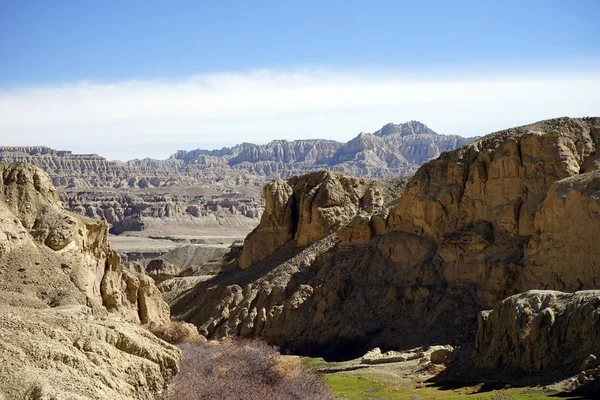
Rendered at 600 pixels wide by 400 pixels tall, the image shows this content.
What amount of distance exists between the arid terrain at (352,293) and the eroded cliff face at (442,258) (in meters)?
0.14

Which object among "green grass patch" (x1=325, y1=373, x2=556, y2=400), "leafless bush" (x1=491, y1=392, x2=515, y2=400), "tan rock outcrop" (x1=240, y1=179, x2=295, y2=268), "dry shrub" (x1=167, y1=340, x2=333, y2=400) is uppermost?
"tan rock outcrop" (x1=240, y1=179, x2=295, y2=268)

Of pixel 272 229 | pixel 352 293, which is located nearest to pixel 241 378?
pixel 352 293

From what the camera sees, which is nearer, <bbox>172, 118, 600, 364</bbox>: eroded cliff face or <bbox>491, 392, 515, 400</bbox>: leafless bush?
<bbox>491, 392, 515, 400</bbox>: leafless bush

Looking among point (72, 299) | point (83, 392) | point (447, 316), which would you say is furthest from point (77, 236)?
point (83, 392)

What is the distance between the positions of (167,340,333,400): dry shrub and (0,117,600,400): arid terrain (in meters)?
0.18

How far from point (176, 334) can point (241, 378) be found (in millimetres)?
19417

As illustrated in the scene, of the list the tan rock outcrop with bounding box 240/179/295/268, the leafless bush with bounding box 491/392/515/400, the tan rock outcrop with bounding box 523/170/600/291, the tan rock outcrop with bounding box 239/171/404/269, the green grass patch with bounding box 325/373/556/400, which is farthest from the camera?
the tan rock outcrop with bounding box 240/179/295/268

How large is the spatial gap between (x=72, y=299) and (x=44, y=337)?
17.5 meters

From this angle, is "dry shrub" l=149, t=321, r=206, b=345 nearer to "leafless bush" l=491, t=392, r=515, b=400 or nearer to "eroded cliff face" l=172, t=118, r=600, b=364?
"eroded cliff face" l=172, t=118, r=600, b=364

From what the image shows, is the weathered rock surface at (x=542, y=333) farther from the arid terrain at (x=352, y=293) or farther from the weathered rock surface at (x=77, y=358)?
the weathered rock surface at (x=77, y=358)

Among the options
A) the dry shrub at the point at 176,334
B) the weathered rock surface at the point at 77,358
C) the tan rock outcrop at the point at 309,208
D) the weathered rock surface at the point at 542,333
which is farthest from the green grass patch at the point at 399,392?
A: the tan rock outcrop at the point at 309,208

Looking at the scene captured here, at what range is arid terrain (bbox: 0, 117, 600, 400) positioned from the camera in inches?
1192

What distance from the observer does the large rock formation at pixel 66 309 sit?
25.2 meters

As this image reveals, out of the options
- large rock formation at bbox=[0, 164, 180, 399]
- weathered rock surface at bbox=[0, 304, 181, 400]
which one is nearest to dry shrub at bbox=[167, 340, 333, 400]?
weathered rock surface at bbox=[0, 304, 181, 400]
